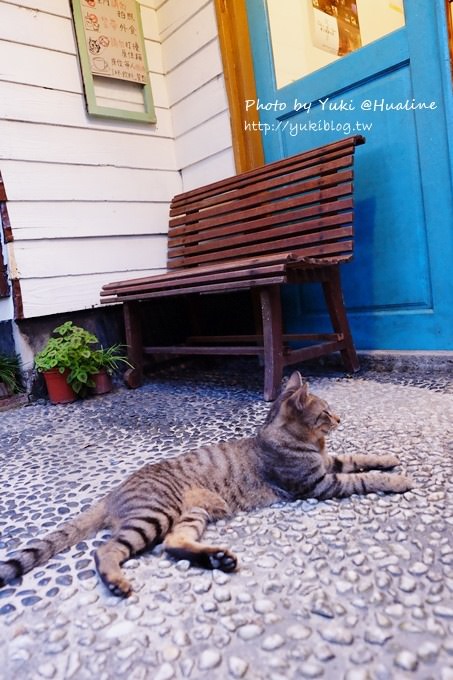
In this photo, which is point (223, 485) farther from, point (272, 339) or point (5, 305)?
point (5, 305)

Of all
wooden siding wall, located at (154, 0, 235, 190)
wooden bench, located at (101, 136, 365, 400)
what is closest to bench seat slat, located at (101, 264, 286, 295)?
wooden bench, located at (101, 136, 365, 400)

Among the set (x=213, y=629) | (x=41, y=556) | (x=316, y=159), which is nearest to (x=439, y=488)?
(x=213, y=629)

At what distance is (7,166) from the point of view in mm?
3207

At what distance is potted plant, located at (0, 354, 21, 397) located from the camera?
127 inches

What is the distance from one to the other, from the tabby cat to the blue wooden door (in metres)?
1.45

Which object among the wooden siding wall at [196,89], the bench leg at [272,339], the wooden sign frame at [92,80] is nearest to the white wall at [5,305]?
the wooden sign frame at [92,80]

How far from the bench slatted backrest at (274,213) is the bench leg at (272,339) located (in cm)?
25

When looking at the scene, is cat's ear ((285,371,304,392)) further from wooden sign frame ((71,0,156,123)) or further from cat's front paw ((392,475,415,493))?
wooden sign frame ((71,0,156,123))

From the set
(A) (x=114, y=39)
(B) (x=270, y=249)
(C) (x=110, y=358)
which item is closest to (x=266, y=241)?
(B) (x=270, y=249)

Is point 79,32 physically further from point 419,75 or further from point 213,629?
point 213,629

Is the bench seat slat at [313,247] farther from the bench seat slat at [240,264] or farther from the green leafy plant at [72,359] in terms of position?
the green leafy plant at [72,359]

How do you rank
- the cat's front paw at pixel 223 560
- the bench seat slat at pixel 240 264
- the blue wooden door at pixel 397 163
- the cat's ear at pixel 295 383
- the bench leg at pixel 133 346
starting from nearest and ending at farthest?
the cat's front paw at pixel 223 560, the cat's ear at pixel 295 383, the bench seat slat at pixel 240 264, the blue wooden door at pixel 397 163, the bench leg at pixel 133 346

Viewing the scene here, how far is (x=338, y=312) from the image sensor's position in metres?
2.90

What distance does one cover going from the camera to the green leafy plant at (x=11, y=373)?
10.6 feet
